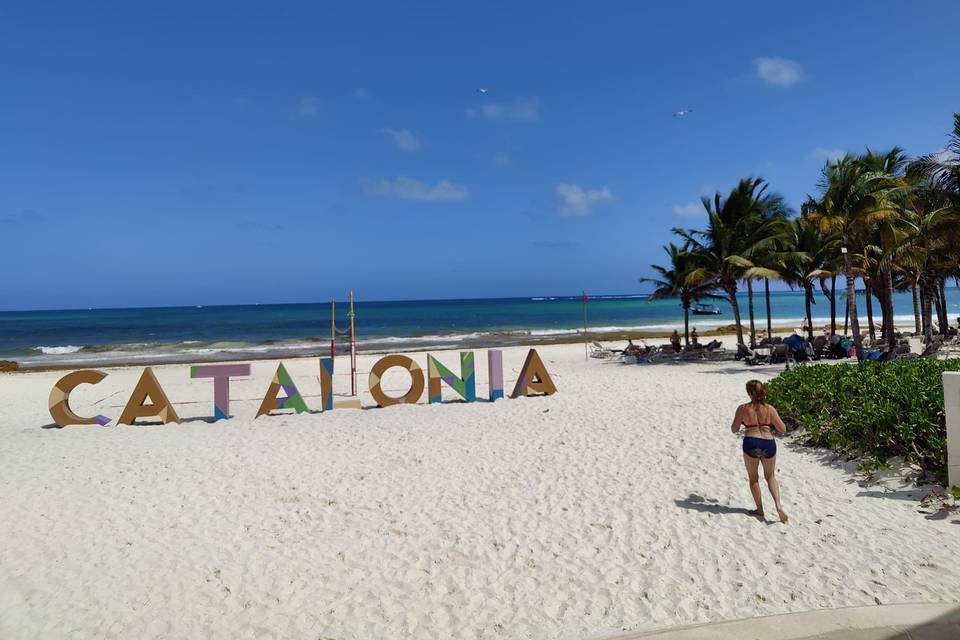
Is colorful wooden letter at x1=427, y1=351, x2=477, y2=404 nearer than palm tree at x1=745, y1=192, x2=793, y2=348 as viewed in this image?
Yes

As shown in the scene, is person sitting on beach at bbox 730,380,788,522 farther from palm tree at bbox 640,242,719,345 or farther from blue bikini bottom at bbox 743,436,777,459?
palm tree at bbox 640,242,719,345

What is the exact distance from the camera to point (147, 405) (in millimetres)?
10531

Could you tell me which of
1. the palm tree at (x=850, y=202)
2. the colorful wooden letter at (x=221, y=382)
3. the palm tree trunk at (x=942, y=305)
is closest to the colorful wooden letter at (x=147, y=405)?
the colorful wooden letter at (x=221, y=382)

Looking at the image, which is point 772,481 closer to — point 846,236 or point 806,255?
point 846,236

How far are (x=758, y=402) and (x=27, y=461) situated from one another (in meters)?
10.4

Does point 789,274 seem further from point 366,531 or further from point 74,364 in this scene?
point 74,364

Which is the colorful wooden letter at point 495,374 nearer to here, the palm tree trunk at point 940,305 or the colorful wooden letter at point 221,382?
the colorful wooden letter at point 221,382

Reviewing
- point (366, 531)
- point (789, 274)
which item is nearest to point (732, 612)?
point (366, 531)

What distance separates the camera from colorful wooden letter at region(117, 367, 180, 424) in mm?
10484

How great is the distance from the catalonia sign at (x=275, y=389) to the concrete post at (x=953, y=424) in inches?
302

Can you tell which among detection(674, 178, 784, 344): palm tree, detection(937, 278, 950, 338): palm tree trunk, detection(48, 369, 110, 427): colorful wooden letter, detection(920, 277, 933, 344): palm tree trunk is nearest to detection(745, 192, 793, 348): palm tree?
detection(674, 178, 784, 344): palm tree

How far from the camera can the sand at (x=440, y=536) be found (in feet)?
13.0

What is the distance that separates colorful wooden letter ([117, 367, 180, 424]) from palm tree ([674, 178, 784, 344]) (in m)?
16.8

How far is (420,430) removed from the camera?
31.4 ft
